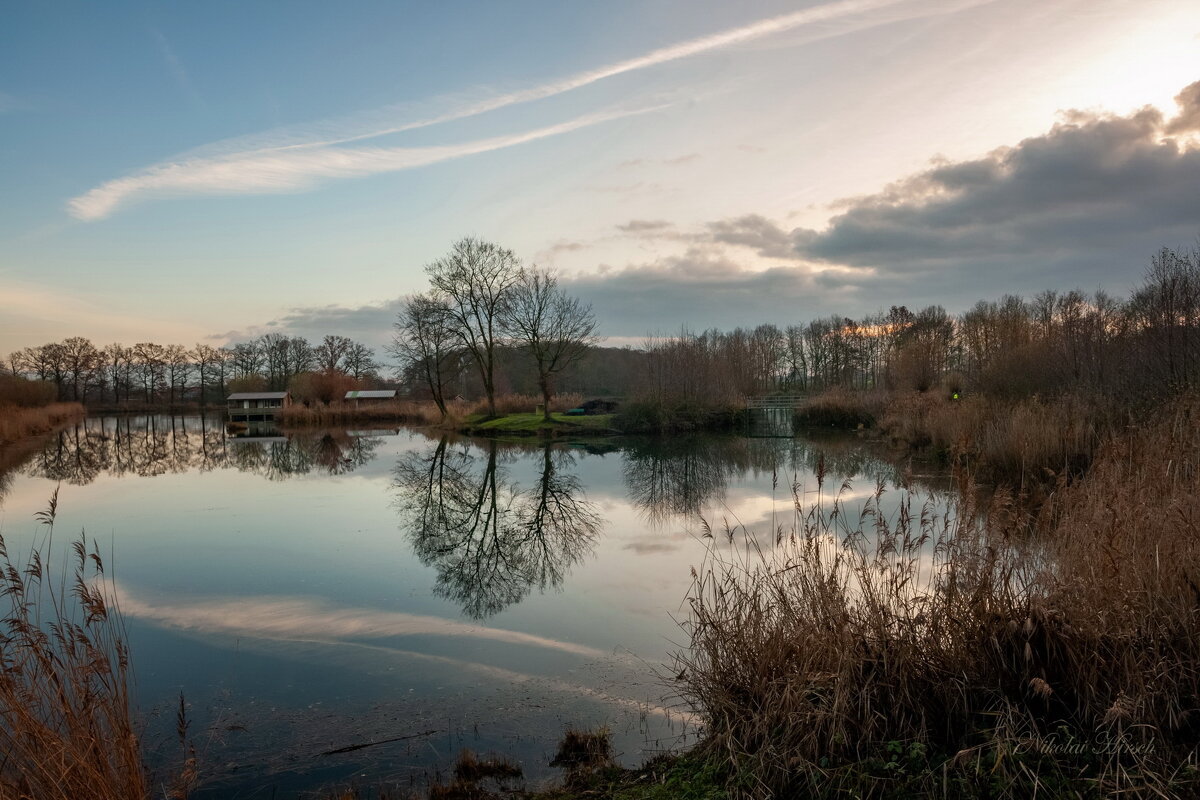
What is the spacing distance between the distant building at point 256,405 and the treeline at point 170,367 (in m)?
7.58

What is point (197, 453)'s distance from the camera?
97.3 feet

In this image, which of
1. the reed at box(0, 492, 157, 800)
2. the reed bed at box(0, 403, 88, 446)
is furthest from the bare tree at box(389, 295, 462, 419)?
the reed at box(0, 492, 157, 800)

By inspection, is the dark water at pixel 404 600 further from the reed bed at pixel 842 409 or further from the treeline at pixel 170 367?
the treeline at pixel 170 367

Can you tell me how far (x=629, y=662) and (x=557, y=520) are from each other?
722 cm

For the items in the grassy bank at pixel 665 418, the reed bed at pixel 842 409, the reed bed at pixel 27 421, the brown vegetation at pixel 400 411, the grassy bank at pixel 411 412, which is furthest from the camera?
the brown vegetation at pixel 400 411

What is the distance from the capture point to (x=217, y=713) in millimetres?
5445

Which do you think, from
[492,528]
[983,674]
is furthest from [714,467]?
[983,674]

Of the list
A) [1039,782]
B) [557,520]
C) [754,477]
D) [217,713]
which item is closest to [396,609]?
[217,713]

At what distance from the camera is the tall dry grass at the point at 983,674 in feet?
11.2

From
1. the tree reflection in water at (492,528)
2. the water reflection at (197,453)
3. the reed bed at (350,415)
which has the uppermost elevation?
the reed bed at (350,415)

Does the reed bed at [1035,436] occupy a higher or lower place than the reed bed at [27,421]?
lower

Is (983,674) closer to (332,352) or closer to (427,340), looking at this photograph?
(427,340)

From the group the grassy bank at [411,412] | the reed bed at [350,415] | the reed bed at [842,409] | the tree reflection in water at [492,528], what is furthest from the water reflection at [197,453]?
the reed bed at [842,409]

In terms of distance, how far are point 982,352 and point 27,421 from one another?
4584cm
